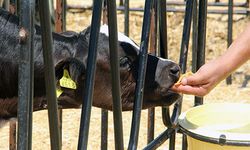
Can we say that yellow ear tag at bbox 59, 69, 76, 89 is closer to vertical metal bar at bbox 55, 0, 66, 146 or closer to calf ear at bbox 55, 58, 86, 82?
calf ear at bbox 55, 58, 86, 82

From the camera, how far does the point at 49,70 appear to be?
1464 mm

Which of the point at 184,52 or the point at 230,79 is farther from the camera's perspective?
the point at 230,79

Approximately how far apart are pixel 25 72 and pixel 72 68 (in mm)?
1128

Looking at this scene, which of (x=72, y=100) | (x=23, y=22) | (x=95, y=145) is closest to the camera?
(x=23, y=22)

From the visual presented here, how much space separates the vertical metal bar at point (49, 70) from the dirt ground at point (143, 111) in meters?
2.80

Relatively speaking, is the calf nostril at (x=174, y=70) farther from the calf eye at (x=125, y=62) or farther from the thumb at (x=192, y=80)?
the thumb at (x=192, y=80)

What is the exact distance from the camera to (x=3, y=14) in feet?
8.25

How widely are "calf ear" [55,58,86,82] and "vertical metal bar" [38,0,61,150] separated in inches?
36.6

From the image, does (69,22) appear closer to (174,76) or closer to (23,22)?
(174,76)

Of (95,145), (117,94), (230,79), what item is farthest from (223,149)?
(230,79)

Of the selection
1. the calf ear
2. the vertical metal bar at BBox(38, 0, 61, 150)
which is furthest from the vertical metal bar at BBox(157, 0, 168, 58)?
the vertical metal bar at BBox(38, 0, 61, 150)

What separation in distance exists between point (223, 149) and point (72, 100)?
97 cm

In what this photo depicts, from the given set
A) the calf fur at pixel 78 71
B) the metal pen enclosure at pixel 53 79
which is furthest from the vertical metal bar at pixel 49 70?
the calf fur at pixel 78 71

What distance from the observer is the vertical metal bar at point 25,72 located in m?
1.36
